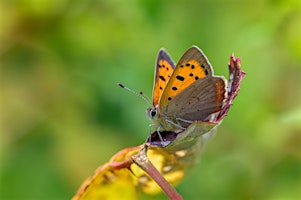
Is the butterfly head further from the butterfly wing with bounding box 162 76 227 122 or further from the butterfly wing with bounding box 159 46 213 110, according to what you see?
the butterfly wing with bounding box 159 46 213 110

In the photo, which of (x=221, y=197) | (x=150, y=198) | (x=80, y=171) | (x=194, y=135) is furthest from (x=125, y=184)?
(x=80, y=171)

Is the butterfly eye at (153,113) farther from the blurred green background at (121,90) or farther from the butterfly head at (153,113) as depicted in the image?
the blurred green background at (121,90)

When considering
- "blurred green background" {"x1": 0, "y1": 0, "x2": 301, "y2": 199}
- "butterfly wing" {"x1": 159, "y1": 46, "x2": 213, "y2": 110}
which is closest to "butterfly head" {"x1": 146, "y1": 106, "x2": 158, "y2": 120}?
"butterfly wing" {"x1": 159, "y1": 46, "x2": 213, "y2": 110}

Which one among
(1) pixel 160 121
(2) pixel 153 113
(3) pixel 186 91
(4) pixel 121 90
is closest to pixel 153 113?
(2) pixel 153 113

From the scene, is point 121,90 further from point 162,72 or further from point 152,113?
point 162,72

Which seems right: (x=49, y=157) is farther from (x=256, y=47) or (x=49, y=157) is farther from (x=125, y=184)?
Result: (x=125, y=184)

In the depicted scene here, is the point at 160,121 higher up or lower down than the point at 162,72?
lower down

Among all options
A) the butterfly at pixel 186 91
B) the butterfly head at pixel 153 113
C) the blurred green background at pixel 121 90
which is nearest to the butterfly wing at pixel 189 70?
the butterfly at pixel 186 91
